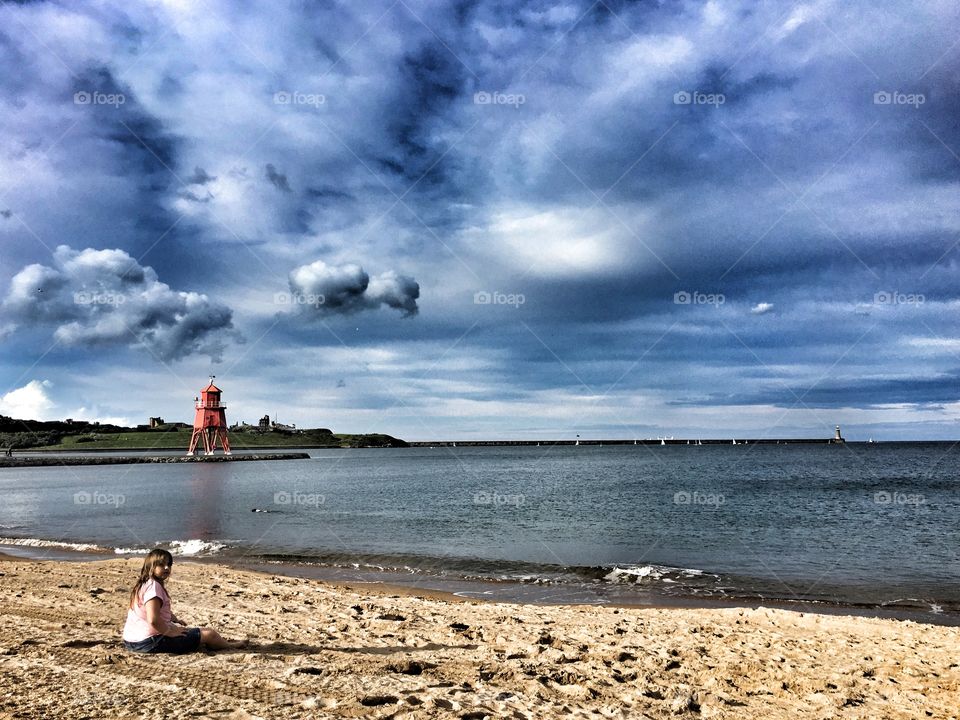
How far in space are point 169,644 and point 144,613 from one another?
54cm

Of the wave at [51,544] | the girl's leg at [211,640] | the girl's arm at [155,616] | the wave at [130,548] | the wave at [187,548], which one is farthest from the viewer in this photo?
the wave at [51,544]

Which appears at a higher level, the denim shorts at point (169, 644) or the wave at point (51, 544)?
the denim shorts at point (169, 644)

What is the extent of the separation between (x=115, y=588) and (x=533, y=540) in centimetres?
1686

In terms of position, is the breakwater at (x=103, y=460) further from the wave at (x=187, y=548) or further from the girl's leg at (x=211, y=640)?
the girl's leg at (x=211, y=640)

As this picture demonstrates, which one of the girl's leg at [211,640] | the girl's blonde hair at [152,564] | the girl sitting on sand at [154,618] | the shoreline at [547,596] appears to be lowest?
the shoreline at [547,596]

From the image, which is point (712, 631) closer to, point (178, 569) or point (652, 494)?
point (178, 569)

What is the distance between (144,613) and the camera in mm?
8148

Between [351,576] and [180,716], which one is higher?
[180,716]

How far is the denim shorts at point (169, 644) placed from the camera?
8.12 meters

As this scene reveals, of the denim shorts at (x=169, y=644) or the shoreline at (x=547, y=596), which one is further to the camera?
the shoreline at (x=547, y=596)

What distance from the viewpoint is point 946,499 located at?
156ft

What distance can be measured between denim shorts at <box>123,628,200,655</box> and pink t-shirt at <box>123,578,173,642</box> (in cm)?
7

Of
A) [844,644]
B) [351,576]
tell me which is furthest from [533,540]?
[844,644]

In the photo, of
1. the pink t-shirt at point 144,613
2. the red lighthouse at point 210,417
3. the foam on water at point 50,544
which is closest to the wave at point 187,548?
the foam on water at point 50,544
